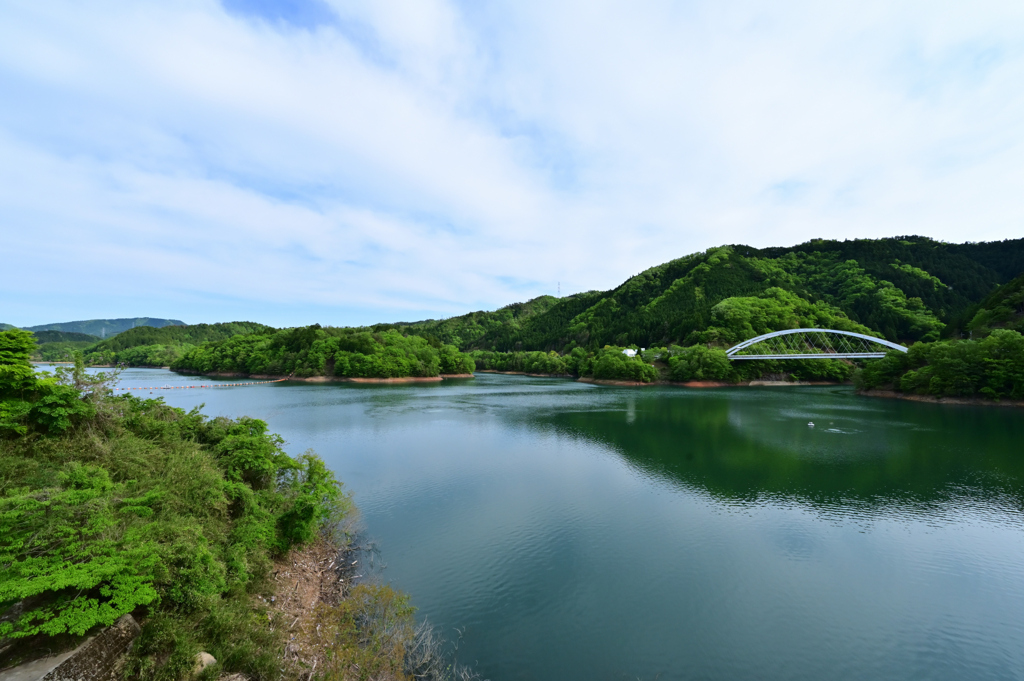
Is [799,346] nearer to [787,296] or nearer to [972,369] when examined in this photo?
[787,296]

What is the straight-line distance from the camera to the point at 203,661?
584 centimetres

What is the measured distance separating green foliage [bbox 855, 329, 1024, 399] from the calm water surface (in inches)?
829

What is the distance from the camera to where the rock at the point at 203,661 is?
18.6ft

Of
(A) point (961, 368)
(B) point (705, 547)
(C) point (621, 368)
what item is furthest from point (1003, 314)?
(B) point (705, 547)

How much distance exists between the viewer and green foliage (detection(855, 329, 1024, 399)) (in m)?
44.7

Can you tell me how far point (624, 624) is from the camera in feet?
31.9

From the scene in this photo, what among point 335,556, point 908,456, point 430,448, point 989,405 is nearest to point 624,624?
point 335,556

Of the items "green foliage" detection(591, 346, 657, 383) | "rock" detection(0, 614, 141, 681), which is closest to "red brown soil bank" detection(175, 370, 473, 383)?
"green foliage" detection(591, 346, 657, 383)

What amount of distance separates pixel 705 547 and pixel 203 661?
43.8 ft

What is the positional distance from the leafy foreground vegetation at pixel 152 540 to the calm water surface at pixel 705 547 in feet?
9.11

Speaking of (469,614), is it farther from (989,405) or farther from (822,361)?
(822,361)

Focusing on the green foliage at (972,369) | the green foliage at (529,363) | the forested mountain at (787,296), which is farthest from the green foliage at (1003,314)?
the green foliage at (529,363)

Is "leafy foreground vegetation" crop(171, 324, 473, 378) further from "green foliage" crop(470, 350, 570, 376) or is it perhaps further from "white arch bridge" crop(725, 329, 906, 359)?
"white arch bridge" crop(725, 329, 906, 359)

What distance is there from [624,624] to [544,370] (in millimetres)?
100256
